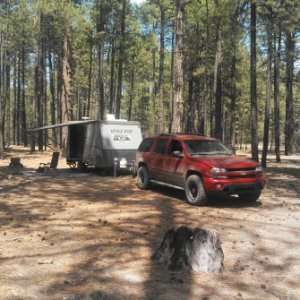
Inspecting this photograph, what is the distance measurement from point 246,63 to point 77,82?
1893 cm

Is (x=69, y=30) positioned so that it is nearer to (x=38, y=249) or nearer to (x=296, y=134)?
(x=38, y=249)

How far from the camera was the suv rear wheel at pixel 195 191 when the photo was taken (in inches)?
435

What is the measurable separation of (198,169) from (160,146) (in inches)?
100

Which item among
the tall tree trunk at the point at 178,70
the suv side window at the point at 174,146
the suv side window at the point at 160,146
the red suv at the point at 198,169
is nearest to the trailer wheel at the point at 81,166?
the tall tree trunk at the point at 178,70

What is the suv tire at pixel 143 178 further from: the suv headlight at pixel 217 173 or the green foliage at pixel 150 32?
the green foliage at pixel 150 32

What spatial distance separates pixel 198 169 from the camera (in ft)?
36.7

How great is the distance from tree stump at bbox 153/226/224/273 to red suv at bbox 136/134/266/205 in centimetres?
436

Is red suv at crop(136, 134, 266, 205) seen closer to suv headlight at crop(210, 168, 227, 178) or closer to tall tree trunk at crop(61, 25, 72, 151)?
suv headlight at crop(210, 168, 227, 178)

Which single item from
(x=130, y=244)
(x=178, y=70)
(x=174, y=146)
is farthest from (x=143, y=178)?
(x=130, y=244)

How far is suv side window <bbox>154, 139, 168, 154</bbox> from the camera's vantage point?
13.3 meters

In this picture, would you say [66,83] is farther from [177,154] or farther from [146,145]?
[177,154]

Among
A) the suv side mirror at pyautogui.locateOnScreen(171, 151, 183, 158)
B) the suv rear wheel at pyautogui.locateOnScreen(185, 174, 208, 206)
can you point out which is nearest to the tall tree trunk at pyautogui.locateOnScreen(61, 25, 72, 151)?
the suv side mirror at pyautogui.locateOnScreen(171, 151, 183, 158)

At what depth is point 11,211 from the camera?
10.5 metres

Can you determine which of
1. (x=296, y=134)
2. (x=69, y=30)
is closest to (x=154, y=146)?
(x=69, y=30)
